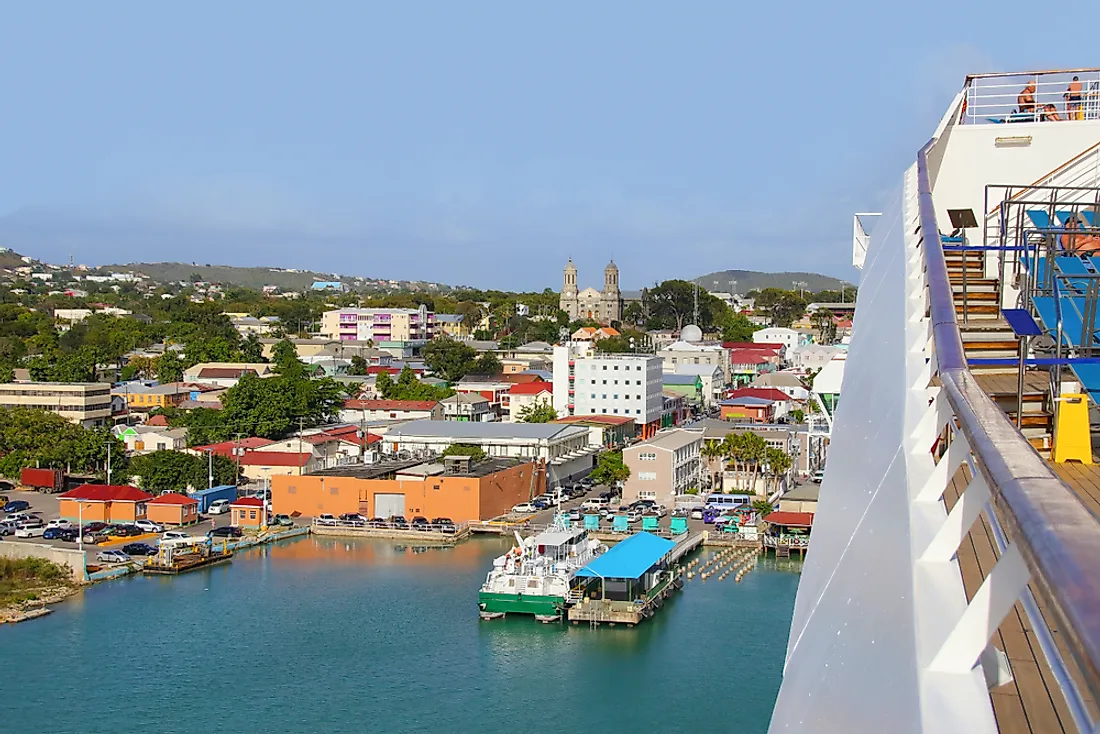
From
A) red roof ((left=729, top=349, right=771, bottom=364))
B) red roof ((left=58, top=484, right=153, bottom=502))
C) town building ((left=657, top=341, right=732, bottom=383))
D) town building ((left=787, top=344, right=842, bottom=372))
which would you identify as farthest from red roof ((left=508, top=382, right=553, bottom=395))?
red roof ((left=58, top=484, right=153, bottom=502))

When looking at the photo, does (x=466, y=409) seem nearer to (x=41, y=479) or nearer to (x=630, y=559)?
(x=41, y=479)

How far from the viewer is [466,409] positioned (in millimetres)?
14070

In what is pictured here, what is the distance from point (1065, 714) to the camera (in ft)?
A: 1.51

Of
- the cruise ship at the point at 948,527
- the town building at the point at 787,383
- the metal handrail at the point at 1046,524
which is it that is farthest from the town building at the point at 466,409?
the metal handrail at the point at 1046,524

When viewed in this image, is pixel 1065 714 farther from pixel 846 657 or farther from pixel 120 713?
pixel 120 713

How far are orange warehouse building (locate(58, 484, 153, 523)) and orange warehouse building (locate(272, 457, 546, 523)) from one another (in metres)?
1.05

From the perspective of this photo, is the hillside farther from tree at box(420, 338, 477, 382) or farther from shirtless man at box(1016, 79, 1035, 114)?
shirtless man at box(1016, 79, 1035, 114)

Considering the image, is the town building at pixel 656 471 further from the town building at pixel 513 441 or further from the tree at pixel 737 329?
the tree at pixel 737 329

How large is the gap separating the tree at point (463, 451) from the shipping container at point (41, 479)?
3265mm

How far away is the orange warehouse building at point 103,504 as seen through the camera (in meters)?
8.80

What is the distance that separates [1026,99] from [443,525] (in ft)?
22.5

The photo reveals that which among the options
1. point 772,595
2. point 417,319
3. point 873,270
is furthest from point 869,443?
point 417,319

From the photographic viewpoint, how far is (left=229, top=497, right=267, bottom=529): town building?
8984mm

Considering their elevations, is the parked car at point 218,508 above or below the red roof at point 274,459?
below
